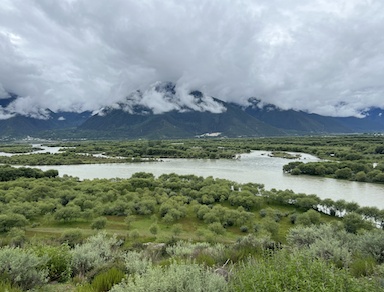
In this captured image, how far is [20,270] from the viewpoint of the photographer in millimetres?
9648

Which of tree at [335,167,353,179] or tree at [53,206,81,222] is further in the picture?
tree at [335,167,353,179]

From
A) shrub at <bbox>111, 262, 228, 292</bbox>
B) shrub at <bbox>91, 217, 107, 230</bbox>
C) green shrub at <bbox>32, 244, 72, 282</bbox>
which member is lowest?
shrub at <bbox>91, 217, 107, 230</bbox>

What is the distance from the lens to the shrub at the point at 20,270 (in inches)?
373

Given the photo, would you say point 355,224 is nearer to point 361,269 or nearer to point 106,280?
point 361,269

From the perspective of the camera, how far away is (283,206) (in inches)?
2445

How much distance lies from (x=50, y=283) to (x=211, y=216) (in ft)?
132

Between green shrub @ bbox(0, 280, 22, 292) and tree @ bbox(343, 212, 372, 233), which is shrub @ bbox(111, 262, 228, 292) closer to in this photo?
green shrub @ bbox(0, 280, 22, 292)

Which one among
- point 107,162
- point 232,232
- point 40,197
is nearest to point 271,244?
point 232,232

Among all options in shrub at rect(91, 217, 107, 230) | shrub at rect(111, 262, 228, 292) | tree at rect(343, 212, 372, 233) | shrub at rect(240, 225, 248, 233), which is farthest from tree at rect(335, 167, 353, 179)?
shrub at rect(111, 262, 228, 292)

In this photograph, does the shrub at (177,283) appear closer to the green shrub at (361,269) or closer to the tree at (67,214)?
the green shrub at (361,269)

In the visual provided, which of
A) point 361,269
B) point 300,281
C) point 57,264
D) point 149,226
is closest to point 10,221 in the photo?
point 149,226

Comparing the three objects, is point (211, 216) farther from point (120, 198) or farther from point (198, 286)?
point (198, 286)

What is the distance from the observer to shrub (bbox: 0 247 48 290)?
31.1 feet

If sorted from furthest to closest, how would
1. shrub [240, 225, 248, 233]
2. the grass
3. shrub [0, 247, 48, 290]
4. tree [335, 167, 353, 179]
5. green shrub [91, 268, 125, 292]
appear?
tree [335, 167, 353, 179] → shrub [240, 225, 248, 233] → the grass → shrub [0, 247, 48, 290] → green shrub [91, 268, 125, 292]
